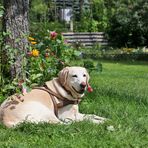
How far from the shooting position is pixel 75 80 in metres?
6.00

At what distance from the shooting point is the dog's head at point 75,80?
236 inches

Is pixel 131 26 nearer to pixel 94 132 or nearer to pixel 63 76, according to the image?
pixel 63 76

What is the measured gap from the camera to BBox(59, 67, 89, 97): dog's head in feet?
19.7

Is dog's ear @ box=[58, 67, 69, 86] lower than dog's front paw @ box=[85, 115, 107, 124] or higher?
higher

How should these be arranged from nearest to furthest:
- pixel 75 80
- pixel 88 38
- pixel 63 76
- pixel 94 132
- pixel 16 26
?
1. pixel 94 132
2. pixel 75 80
3. pixel 63 76
4. pixel 16 26
5. pixel 88 38

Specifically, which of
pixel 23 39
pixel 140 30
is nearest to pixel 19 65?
pixel 23 39

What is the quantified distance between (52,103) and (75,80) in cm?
41

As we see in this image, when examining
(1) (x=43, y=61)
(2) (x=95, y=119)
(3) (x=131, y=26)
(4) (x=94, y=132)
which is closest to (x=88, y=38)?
(3) (x=131, y=26)

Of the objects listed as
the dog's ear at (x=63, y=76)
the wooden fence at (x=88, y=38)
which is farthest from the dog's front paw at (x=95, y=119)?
the wooden fence at (x=88, y=38)

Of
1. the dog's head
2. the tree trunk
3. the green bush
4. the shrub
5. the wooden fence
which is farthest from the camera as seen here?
the wooden fence

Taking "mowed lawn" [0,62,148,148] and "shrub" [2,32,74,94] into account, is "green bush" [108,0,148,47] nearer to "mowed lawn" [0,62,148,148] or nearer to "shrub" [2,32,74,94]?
"shrub" [2,32,74,94]

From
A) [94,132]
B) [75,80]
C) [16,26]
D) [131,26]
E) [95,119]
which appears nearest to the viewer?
[94,132]

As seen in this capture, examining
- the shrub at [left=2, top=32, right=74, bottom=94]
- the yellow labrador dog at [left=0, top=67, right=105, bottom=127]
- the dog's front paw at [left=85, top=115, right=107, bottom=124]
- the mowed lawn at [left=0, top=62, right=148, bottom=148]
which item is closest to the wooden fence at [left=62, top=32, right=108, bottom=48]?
the shrub at [left=2, top=32, right=74, bottom=94]

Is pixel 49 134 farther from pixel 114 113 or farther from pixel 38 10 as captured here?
pixel 38 10
